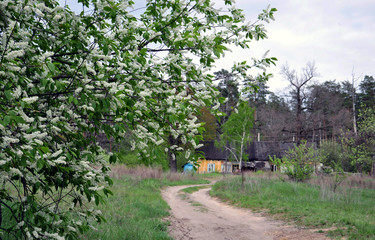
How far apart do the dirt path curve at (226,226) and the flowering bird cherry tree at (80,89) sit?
439 cm

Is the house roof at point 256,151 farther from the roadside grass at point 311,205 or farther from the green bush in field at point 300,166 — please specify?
the roadside grass at point 311,205

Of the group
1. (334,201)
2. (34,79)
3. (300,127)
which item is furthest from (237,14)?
(300,127)

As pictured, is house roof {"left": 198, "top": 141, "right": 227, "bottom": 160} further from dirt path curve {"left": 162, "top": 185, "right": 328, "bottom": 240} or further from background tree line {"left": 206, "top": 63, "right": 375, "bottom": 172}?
dirt path curve {"left": 162, "top": 185, "right": 328, "bottom": 240}

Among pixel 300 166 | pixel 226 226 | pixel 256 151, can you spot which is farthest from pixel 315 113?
pixel 226 226

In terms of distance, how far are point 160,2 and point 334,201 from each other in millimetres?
11306

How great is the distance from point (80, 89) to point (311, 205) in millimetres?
11182

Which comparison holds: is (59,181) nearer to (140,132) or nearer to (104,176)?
(104,176)

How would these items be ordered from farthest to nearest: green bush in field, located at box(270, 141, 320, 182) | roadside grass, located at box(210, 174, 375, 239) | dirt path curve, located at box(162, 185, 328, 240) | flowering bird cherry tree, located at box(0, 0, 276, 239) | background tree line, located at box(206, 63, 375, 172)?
background tree line, located at box(206, 63, 375, 172) < green bush in field, located at box(270, 141, 320, 182) < roadside grass, located at box(210, 174, 375, 239) < dirt path curve, located at box(162, 185, 328, 240) < flowering bird cherry tree, located at box(0, 0, 276, 239)

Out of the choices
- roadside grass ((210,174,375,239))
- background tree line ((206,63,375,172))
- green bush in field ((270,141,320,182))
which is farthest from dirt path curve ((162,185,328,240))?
background tree line ((206,63,375,172))

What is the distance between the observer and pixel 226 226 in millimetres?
9484

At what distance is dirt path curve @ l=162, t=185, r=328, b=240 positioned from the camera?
8194mm

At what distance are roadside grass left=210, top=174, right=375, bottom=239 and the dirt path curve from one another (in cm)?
67

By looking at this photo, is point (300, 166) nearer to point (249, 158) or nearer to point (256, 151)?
point (249, 158)

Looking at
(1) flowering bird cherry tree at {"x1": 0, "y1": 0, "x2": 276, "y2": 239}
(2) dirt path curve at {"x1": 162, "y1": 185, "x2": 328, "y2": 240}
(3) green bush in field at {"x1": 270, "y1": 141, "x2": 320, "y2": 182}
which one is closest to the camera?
(1) flowering bird cherry tree at {"x1": 0, "y1": 0, "x2": 276, "y2": 239}
